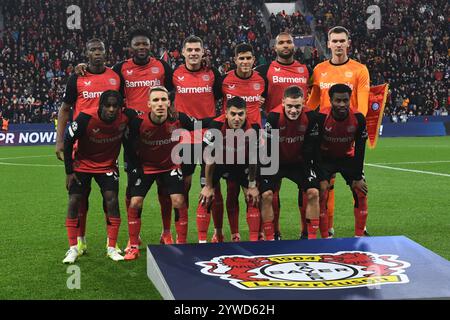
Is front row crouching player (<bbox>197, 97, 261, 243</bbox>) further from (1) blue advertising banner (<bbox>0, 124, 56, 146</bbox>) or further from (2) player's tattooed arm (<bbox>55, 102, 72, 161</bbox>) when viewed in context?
(1) blue advertising banner (<bbox>0, 124, 56, 146</bbox>)

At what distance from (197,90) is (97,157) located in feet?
4.26

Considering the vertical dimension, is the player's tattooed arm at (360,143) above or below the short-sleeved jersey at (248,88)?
below

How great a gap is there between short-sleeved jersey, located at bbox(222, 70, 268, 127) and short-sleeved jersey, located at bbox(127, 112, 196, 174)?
62 cm

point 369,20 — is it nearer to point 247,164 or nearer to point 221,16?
point 221,16

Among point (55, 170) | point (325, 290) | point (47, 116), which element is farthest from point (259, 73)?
point (47, 116)

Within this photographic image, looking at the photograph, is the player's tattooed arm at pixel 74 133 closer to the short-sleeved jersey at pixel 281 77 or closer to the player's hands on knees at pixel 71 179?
the player's hands on knees at pixel 71 179

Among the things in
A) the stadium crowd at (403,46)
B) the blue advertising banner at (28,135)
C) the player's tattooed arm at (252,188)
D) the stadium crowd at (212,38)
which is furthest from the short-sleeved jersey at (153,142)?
the stadium crowd at (403,46)

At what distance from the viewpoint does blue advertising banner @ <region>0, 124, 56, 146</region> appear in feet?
79.8

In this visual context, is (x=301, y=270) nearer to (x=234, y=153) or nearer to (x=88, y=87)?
(x=234, y=153)

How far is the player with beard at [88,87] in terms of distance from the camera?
6.68 m

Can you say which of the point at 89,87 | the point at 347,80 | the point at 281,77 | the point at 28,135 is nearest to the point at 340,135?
the point at 347,80

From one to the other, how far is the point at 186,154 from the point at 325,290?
2.64 metres

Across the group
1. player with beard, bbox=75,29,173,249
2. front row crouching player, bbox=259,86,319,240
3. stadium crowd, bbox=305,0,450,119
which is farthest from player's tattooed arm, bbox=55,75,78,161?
stadium crowd, bbox=305,0,450,119

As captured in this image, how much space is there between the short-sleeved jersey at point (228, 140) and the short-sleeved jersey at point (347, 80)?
3.53 ft
